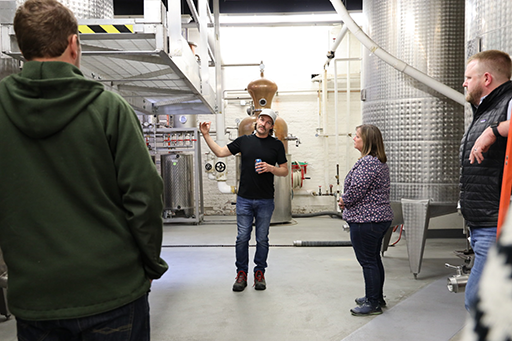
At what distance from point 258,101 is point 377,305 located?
544 cm

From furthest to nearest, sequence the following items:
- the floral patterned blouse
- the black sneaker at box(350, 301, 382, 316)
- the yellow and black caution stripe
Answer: the black sneaker at box(350, 301, 382, 316)
the floral patterned blouse
the yellow and black caution stripe

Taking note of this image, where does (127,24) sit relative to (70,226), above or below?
above

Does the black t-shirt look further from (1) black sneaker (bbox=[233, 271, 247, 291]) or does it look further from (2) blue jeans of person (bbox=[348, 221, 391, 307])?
(2) blue jeans of person (bbox=[348, 221, 391, 307])

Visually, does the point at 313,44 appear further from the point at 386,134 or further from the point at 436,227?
the point at 386,134

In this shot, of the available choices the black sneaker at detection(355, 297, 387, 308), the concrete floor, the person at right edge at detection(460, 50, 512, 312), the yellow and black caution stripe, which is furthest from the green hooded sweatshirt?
the black sneaker at detection(355, 297, 387, 308)

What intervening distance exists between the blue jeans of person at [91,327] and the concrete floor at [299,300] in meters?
1.96

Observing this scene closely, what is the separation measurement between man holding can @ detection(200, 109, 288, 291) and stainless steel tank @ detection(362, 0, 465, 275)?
1.45 meters

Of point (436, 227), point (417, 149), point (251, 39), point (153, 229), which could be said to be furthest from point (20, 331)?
point (251, 39)

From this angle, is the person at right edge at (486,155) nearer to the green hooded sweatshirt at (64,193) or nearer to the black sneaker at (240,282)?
the green hooded sweatshirt at (64,193)

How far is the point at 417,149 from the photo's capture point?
4.57m

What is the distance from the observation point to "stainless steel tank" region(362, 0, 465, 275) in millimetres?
4492

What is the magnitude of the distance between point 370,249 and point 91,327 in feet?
8.56

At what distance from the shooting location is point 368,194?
11.1 feet

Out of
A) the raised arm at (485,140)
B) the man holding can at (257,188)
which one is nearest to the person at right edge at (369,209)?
the man holding can at (257,188)
